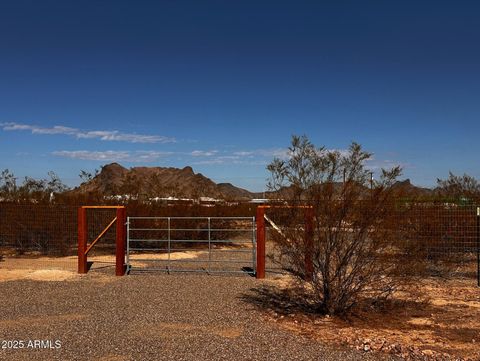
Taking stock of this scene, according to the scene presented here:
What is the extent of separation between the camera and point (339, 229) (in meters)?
8.91

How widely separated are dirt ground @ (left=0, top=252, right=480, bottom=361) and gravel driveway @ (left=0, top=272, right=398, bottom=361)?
12.6 inches

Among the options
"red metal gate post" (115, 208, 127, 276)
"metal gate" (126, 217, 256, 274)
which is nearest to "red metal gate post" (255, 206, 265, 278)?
"metal gate" (126, 217, 256, 274)

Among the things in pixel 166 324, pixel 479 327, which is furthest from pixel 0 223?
pixel 479 327

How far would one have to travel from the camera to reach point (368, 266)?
9.12m

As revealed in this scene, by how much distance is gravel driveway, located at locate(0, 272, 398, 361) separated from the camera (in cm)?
718

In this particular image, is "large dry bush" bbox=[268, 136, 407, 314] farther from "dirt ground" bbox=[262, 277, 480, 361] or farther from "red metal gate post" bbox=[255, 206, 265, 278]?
"red metal gate post" bbox=[255, 206, 265, 278]

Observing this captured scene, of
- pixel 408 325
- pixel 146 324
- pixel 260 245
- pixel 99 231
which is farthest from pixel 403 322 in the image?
pixel 99 231

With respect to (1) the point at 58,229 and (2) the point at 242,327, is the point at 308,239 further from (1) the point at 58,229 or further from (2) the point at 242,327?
(1) the point at 58,229

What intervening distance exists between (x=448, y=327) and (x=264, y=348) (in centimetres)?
327

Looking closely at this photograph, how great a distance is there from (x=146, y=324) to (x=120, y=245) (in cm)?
624

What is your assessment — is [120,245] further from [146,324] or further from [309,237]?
Result: [309,237]

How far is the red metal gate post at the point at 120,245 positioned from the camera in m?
14.5

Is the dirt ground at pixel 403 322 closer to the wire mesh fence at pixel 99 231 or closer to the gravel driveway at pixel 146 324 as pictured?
the gravel driveway at pixel 146 324

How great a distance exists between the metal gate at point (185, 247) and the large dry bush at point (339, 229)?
5929 mm
